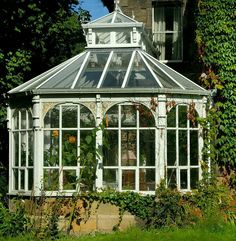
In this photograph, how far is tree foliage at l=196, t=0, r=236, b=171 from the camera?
15.7 m

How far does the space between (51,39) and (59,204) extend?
42.4 feet

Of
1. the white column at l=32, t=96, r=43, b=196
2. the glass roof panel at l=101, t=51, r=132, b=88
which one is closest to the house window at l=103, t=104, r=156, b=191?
the glass roof panel at l=101, t=51, r=132, b=88

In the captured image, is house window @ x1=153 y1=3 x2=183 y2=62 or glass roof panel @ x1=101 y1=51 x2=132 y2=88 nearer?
glass roof panel @ x1=101 y1=51 x2=132 y2=88

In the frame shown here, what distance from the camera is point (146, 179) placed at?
1409 centimetres

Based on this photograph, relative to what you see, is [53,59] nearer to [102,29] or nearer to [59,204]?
[102,29]

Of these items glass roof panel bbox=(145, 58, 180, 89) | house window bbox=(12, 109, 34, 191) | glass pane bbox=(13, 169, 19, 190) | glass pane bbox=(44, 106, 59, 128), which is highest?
glass roof panel bbox=(145, 58, 180, 89)

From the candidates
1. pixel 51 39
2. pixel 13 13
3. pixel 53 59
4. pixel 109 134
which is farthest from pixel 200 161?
pixel 53 59

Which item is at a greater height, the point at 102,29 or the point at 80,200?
the point at 102,29

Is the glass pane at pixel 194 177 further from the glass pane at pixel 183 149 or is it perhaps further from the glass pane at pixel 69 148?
the glass pane at pixel 69 148

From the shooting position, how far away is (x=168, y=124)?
14.3 m

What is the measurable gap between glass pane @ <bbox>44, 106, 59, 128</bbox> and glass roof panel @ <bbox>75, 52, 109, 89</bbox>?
0.75 m

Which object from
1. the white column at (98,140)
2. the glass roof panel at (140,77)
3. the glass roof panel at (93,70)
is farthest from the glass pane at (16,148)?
the glass roof panel at (140,77)

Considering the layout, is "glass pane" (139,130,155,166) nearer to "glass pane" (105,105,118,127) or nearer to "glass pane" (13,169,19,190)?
"glass pane" (105,105,118,127)

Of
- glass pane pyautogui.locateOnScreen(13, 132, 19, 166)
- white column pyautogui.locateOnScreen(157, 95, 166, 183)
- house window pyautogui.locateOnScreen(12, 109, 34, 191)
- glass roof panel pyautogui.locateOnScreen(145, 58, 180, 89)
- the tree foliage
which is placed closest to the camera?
white column pyautogui.locateOnScreen(157, 95, 166, 183)
